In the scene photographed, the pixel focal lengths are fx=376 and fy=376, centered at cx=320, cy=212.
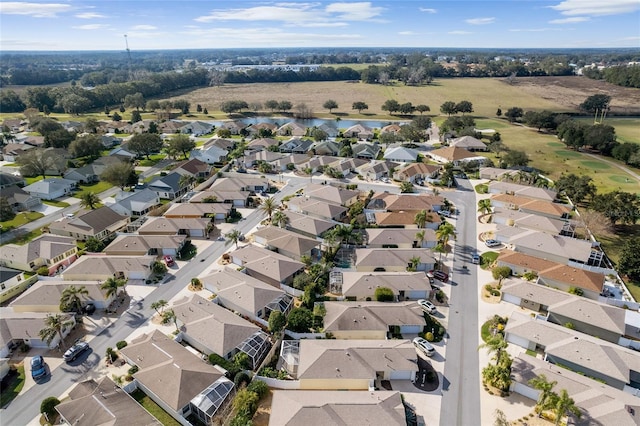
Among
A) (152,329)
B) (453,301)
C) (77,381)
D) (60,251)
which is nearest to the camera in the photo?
(77,381)

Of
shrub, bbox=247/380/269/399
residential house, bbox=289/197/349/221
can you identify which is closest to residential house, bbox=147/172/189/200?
residential house, bbox=289/197/349/221

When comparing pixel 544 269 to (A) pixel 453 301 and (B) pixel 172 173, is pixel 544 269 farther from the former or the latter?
(B) pixel 172 173

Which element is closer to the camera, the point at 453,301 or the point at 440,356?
the point at 440,356

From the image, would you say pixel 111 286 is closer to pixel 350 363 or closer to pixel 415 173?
pixel 350 363

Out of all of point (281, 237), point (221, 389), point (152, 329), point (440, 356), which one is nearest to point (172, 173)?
point (281, 237)

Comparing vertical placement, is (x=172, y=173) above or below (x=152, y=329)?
above

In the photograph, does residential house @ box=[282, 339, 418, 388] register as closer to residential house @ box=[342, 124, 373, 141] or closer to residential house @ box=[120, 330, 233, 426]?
residential house @ box=[120, 330, 233, 426]
